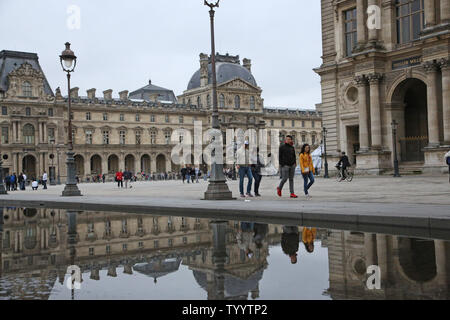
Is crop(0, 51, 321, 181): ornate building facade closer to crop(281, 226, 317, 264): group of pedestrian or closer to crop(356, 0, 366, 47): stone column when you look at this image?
crop(356, 0, 366, 47): stone column

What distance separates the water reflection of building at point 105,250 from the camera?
535 cm

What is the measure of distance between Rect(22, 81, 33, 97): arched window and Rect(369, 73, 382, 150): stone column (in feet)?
183

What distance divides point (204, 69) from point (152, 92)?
33.6 feet

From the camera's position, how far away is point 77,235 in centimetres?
907

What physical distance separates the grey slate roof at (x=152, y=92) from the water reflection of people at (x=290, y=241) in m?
86.6

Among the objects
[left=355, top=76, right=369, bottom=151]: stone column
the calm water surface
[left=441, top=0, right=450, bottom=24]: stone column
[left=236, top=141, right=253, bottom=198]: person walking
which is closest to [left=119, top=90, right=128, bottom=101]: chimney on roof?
[left=355, top=76, right=369, bottom=151]: stone column

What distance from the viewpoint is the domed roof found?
9338cm

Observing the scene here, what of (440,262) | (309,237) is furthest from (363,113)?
(440,262)

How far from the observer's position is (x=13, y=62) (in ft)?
242

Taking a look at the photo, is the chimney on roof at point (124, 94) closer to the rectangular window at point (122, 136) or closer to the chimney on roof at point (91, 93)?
the chimney on roof at point (91, 93)

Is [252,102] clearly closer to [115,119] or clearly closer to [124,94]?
[124,94]

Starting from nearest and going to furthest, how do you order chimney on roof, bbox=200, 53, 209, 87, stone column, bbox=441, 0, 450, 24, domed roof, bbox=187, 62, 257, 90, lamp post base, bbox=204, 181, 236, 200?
1. lamp post base, bbox=204, 181, 236, 200
2. stone column, bbox=441, 0, 450, 24
3. chimney on roof, bbox=200, 53, 209, 87
4. domed roof, bbox=187, 62, 257, 90

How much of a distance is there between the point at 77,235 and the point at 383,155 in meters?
22.4
